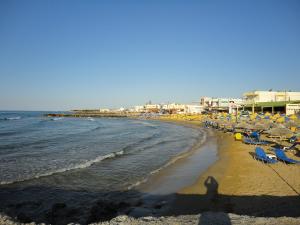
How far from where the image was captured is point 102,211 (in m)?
8.50

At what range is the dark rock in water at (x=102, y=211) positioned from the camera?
795 cm

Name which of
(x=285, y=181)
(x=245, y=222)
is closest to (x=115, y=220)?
(x=245, y=222)

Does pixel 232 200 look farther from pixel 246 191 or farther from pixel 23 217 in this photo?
pixel 23 217

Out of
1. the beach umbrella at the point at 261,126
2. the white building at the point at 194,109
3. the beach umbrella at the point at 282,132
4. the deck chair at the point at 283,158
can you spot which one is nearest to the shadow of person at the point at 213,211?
the deck chair at the point at 283,158

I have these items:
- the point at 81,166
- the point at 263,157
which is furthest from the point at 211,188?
the point at 81,166

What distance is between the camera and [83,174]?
13.6 meters

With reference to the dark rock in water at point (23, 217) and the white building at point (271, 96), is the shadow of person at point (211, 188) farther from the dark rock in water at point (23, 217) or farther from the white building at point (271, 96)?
the white building at point (271, 96)

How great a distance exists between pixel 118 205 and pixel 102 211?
73 cm

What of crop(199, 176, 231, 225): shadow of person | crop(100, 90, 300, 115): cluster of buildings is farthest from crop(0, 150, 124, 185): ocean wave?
crop(100, 90, 300, 115): cluster of buildings

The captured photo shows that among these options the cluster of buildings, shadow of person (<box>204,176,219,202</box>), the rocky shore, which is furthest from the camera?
the cluster of buildings

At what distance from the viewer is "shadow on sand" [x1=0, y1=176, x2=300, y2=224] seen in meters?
7.91

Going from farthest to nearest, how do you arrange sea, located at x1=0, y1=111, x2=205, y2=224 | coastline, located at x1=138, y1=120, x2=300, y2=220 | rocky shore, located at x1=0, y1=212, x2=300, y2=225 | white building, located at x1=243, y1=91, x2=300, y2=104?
white building, located at x1=243, y1=91, x2=300, y2=104 → sea, located at x1=0, y1=111, x2=205, y2=224 → coastline, located at x1=138, y1=120, x2=300, y2=220 → rocky shore, located at x1=0, y1=212, x2=300, y2=225

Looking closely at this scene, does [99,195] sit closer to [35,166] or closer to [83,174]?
[83,174]

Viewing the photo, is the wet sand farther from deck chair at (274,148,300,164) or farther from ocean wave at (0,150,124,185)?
ocean wave at (0,150,124,185)
